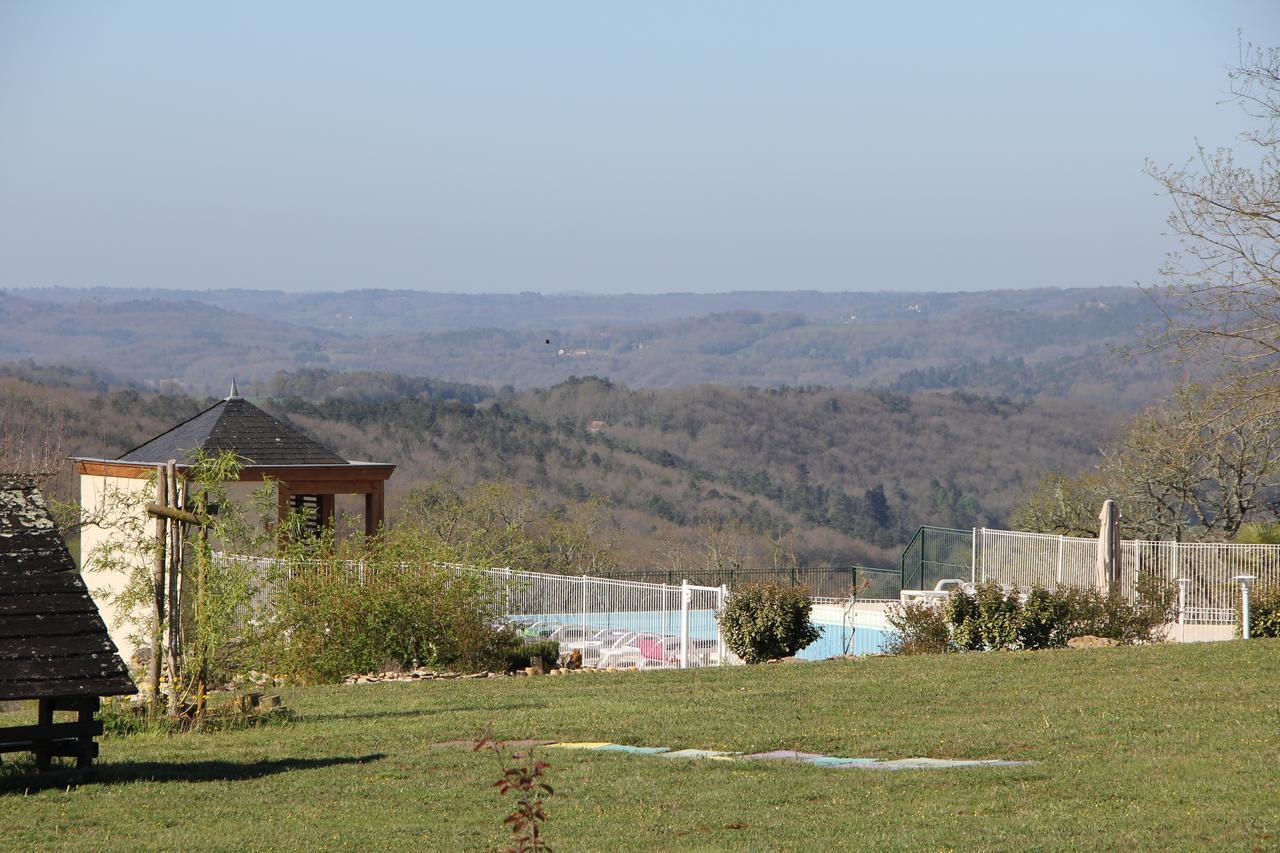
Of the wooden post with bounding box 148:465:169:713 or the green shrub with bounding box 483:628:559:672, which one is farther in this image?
the green shrub with bounding box 483:628:559:672

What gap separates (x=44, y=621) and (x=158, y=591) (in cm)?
340

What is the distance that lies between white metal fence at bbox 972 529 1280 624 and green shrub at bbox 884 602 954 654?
13.0 feet

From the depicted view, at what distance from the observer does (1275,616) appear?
59.1ft

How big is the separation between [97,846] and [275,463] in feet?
60.7

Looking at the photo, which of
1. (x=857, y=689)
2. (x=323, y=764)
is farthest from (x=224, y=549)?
(x=857, y=689)

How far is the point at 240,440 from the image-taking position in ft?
86.0

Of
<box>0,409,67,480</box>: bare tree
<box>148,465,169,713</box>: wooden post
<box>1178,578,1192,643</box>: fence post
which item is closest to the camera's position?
<box>148,465,169,713</box>: wooden post

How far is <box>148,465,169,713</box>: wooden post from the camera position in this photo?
40.5 feet

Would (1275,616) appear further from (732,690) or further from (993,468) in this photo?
(993,468)

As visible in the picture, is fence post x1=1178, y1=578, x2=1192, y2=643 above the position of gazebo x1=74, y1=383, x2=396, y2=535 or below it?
below

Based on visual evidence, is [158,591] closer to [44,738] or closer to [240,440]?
[44,738]

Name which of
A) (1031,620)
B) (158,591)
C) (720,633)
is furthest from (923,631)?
(158,591)

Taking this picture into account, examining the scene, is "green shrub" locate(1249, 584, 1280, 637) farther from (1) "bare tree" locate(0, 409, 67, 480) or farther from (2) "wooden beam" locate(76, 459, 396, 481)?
(1) "bare tree" locate(0, 409, 67, 480)

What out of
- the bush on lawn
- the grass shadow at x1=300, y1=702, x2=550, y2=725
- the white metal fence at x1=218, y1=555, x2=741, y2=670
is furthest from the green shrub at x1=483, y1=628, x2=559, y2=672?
the grass shadow at x1=300, y1=702, x2=550, y2=725
